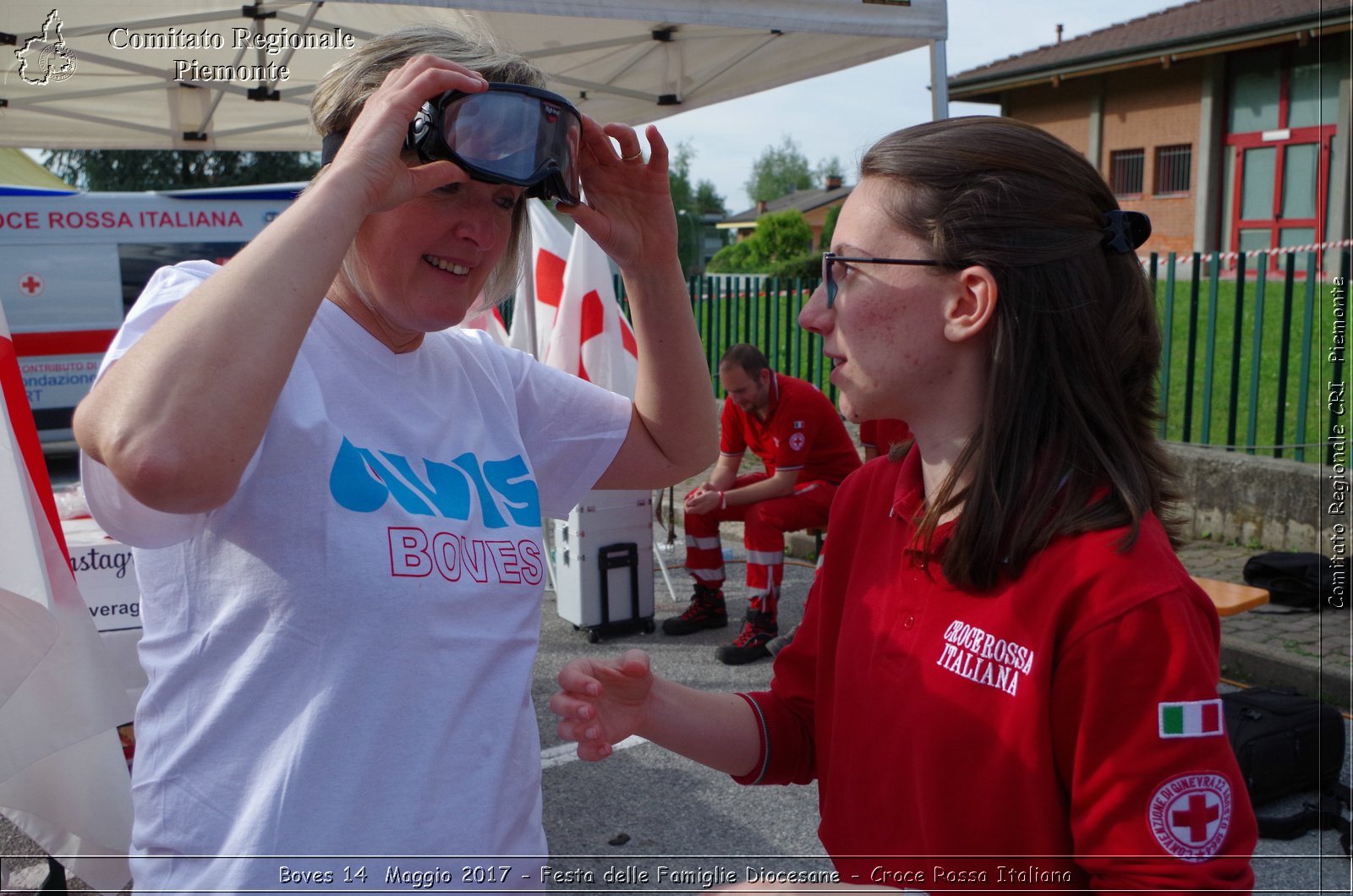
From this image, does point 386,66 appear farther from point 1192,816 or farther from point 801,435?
point 801,435

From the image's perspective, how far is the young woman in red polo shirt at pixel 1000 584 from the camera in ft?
3.49

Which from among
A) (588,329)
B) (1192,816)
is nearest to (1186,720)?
(1192,816)

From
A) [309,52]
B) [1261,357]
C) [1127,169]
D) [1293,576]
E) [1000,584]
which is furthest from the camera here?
[1127,169]

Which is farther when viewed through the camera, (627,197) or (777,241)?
(777,241)

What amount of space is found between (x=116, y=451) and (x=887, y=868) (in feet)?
3.33

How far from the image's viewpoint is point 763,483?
6430 mm

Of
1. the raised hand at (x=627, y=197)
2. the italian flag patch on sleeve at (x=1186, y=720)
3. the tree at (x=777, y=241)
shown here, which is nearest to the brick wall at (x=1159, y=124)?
the tree at (x=777, y=241)

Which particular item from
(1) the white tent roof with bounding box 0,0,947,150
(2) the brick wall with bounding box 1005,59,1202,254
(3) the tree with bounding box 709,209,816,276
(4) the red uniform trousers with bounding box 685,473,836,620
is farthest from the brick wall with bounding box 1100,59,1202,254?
(3) the tree with bounding box 709,209,816,276

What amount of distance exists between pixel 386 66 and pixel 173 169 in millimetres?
21644

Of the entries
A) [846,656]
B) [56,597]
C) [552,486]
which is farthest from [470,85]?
[56,597]

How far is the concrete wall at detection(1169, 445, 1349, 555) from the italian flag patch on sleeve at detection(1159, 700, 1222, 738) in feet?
17.6

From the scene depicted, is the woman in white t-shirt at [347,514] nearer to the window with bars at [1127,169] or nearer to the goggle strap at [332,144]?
the goggle strap at [332,144]

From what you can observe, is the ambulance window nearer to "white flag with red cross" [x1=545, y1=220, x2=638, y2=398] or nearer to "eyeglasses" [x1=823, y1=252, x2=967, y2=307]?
"white flag with red cross" [x1=545, y1=220, x2=638, y2=398]

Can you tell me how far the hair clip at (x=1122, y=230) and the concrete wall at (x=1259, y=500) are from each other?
16.7ft
